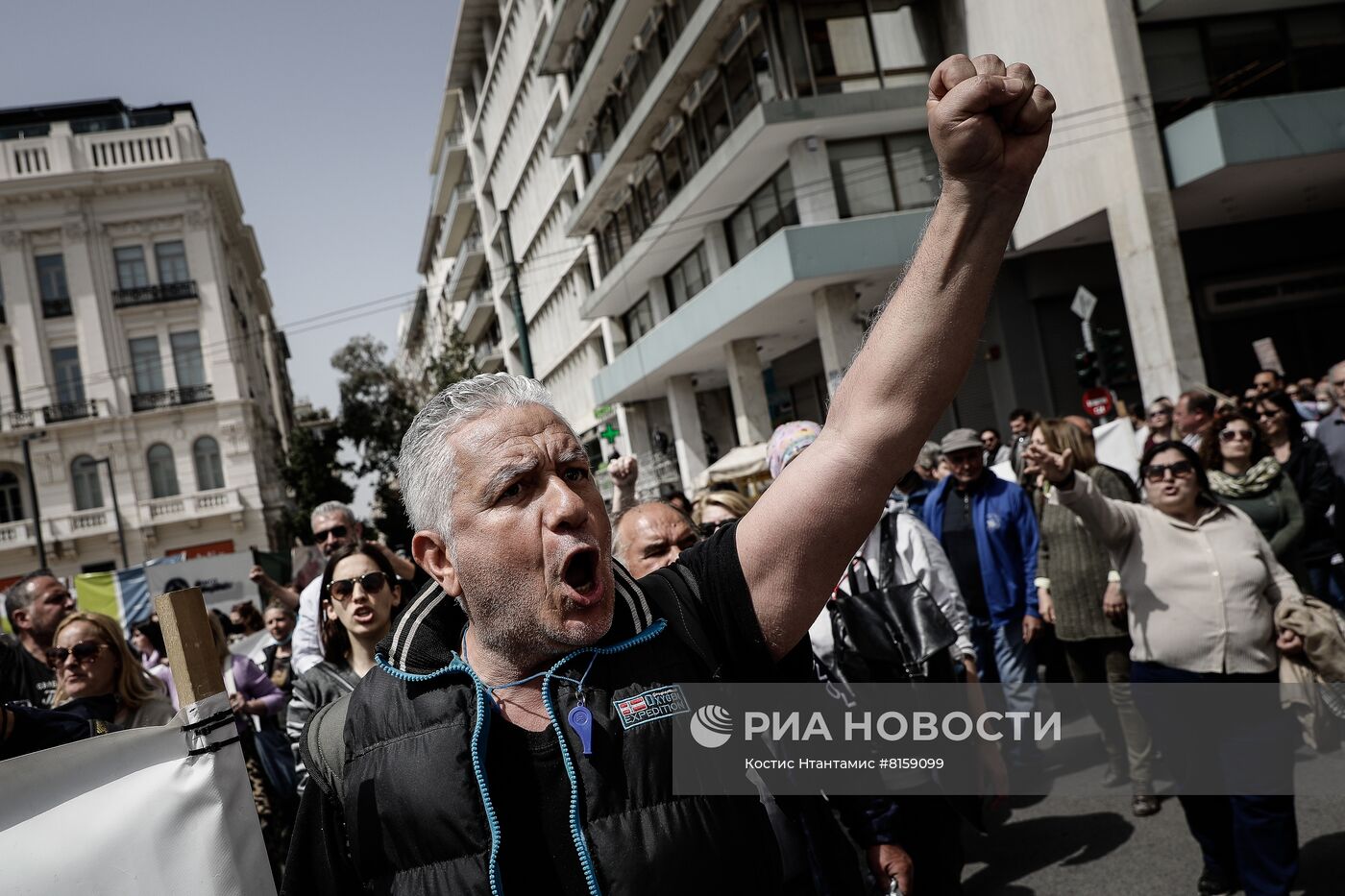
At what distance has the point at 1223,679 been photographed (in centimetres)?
465

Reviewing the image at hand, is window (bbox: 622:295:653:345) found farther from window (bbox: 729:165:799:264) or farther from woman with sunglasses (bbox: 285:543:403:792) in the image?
woman with sunglasses (bbox: 285:543:403:792)

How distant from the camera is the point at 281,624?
7.96 meters

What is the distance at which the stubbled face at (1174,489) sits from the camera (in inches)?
192

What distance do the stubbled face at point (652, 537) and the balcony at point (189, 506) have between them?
43181 mm

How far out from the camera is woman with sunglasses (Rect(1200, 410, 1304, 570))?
668 cm

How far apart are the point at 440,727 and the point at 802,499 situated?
710 millimetres

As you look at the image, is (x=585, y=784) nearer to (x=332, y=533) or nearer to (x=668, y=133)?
(x=332, y=533)

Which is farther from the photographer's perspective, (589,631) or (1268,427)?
(1268,427)

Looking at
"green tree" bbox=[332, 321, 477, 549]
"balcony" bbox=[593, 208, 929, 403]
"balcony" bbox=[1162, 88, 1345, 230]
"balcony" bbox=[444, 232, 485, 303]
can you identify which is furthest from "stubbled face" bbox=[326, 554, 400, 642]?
"balcony" bbox=[444, 232, 485, 303]

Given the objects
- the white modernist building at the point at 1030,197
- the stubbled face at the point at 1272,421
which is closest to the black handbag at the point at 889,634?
the stubbled face at the point at 1272,421

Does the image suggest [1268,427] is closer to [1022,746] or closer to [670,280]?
[1022,746]

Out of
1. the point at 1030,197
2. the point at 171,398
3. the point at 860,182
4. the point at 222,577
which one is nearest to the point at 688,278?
the point at 860,182

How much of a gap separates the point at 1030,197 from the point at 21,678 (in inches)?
764

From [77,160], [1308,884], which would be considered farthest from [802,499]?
[77,160]
